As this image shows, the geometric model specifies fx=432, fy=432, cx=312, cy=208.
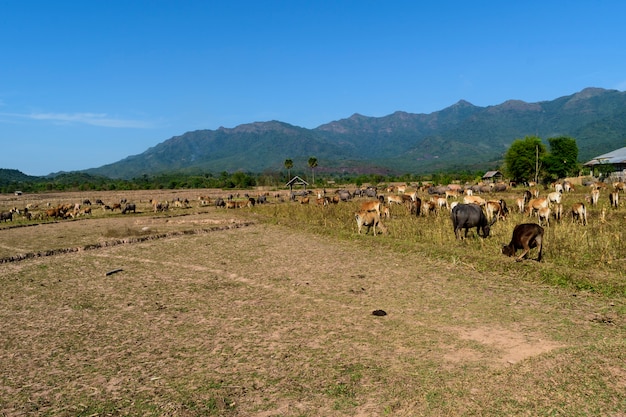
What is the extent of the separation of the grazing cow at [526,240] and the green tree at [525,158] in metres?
62.6

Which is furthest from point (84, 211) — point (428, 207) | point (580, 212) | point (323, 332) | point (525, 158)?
point (525, 158)

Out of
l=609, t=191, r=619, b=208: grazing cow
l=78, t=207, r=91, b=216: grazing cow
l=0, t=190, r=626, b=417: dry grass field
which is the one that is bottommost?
l=0, t=190, r=626, b=417: dry grass field

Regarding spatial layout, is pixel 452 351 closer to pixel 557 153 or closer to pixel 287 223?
pixel 287 223

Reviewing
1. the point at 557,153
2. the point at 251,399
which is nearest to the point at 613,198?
the point at 251,399

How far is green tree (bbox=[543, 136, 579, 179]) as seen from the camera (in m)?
72.6

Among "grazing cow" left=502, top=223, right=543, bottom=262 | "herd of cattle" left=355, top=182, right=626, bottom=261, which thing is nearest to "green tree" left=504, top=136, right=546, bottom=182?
"herd of cattle" left=355, top=182, right=626, bottom=261

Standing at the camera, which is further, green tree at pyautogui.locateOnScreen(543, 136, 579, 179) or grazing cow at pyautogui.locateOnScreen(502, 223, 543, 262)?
green tree at pyautogui.locateOnScreen(543, 136, 579, 179)

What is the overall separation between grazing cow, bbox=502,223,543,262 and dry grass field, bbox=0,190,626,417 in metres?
0.48

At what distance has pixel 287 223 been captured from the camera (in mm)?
29719

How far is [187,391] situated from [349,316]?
14.8 feet

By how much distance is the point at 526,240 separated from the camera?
15094mm

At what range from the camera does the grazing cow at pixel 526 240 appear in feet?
48.8

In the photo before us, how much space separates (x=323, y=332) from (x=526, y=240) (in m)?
9.37

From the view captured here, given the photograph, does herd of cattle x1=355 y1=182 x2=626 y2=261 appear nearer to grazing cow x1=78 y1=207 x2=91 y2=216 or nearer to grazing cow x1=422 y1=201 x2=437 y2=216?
grazing cow x1=422 y1=201 x2=437 y2=216
